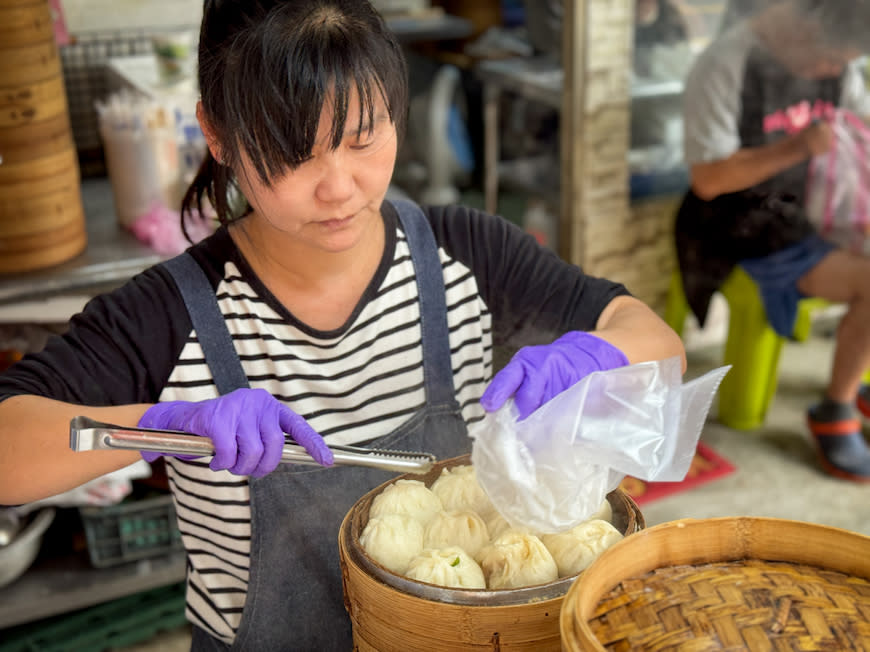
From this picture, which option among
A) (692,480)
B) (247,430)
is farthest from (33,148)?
(692,480)

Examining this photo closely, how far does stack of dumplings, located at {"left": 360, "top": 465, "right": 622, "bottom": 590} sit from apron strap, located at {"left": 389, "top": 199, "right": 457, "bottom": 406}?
0.27 m

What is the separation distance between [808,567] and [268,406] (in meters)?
0.55

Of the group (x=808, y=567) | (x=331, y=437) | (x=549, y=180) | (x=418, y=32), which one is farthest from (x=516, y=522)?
(x=418, y=32)

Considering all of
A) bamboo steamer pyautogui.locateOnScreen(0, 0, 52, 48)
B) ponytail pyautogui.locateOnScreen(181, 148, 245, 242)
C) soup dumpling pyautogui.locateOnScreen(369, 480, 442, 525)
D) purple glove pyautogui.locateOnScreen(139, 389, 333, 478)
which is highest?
bamboo steamer pyautogui.locateOnScreen(0, 0, 52, 48)

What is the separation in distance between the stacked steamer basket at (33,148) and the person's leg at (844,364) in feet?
7.21

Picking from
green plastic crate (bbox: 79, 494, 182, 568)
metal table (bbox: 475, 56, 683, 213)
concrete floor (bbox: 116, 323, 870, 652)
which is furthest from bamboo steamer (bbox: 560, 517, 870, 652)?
metal table (bbox: 475, 56, 683, 213)

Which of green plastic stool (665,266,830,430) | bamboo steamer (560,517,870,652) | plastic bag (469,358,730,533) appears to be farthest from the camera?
green plastic stool (665,266,830,430)

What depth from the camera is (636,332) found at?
3.80ft

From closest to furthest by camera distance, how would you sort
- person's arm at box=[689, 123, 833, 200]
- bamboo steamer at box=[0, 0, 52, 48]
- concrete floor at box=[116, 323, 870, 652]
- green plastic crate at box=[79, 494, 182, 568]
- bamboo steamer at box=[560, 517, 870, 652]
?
bamboo steamer at box=[560, 517, 870, 652] → bamboo steamer at box=[0, 0, 52, 48] → green plastic crate at box=[79, 494, 182, 568] → person's arm at box=[689, 123, 833, 200] → concrete floor at box=[116, 323, 870, 652]

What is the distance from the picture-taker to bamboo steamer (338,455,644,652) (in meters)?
0.74

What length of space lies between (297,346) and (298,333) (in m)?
0.02

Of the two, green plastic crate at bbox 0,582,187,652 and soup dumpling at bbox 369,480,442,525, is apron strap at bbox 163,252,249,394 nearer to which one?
soup dumpling at bbox 369,480,442,525

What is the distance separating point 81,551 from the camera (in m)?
2.23

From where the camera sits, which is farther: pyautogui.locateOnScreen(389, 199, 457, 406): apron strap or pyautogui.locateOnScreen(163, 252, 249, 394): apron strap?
pyautogui.locateOnScreen(389, 199, 457, 406): apron strap
